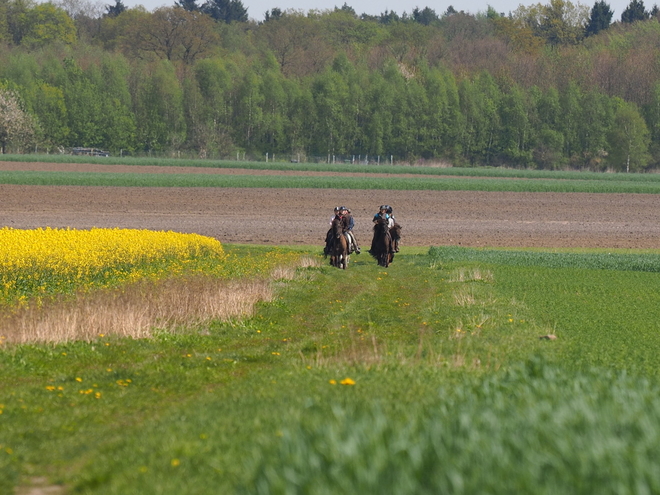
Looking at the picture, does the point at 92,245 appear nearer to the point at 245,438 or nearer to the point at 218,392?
the point at 218,392

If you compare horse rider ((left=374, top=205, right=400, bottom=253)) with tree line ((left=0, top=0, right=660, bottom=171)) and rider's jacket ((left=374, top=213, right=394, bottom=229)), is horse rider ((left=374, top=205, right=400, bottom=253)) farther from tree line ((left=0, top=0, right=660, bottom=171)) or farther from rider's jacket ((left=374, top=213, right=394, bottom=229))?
tree line ((left=0, top=0, right=660, bottom=171))

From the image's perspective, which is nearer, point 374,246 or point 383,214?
point 374,246

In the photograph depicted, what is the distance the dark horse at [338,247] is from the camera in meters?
31.2

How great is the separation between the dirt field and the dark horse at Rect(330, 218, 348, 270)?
11.4 metres

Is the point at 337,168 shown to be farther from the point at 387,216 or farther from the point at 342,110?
the point at 387,216

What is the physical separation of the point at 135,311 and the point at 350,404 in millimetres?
8593

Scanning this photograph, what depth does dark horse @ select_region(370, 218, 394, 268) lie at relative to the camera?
3266 cm

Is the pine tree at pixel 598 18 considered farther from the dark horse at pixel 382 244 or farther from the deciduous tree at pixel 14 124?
the dark horse at pixel 382 244

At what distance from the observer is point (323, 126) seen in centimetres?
11712

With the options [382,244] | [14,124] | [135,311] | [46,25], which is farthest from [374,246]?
[46,25]

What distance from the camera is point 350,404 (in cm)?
909

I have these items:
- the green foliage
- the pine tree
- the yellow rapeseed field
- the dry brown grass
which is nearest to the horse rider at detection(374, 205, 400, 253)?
the yellow rapeseed field

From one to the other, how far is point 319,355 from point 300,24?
149 m

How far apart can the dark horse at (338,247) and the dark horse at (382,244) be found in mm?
1560
